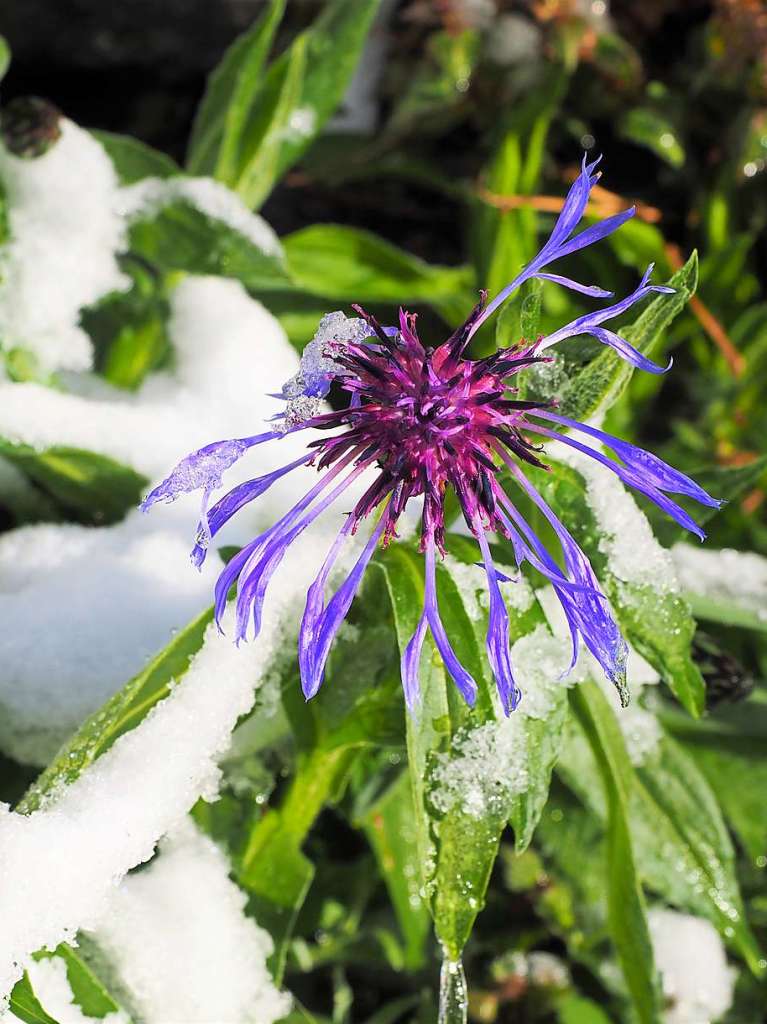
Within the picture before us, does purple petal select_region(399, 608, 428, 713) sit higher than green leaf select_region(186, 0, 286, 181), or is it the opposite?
green leaf select_region(186, 0, 286, 181)

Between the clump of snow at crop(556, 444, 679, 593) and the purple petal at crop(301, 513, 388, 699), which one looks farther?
the clump of snow at crop(556, 444, 679, 593)

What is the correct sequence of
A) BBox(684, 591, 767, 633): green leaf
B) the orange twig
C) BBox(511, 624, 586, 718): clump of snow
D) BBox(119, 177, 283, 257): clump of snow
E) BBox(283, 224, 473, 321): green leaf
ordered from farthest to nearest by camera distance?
the orange twig
BBox(283, 224, 473, 321): green leaf
BBox(119, 177, 283, 257): clump of snow
BBox(684, 591, 767, 633): green leaf
BBox(511, 624, 586, 718): clump of snow

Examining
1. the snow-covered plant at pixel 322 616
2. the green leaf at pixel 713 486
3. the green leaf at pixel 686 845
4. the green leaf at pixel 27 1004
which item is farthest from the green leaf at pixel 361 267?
the green leaf at pixel 27 1004

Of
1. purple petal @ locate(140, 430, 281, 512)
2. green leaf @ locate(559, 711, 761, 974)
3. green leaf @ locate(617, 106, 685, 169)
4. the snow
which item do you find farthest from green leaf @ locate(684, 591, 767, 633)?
green leaf @ locate(617, 106, 685, 169)

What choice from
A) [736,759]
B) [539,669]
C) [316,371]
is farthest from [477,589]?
[736,759]

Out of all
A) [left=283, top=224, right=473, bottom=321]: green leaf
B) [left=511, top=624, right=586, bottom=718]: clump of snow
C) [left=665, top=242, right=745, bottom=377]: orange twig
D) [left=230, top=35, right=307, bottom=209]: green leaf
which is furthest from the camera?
[left=665, top=242, right=745, bottom=377]: orange twig

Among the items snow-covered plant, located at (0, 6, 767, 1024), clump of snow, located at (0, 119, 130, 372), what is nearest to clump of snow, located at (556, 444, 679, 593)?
snow-covered plant, located at (0, 6, 767, 1024)

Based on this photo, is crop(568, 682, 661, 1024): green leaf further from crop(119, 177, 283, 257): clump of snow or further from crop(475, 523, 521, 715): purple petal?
crop(119, 177, 283, 257): clump of snow

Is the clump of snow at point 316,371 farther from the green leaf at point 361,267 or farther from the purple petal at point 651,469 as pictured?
the green leaf at point 361,267

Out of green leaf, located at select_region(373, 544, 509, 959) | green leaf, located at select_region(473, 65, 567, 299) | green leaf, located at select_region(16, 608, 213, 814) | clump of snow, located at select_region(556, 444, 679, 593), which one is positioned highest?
green leaf, located at select_region(473, 65, 567, 299)
